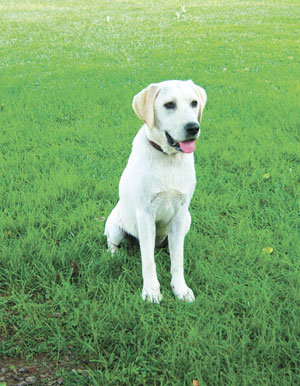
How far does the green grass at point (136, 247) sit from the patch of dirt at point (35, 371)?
0.20 ft

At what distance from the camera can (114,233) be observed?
350cm

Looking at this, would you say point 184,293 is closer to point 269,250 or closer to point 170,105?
point 269,250

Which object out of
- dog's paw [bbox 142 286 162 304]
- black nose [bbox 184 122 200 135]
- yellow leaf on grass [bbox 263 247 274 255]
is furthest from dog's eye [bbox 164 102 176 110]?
yellow leaf on grass [bbox 263 247 274 255]

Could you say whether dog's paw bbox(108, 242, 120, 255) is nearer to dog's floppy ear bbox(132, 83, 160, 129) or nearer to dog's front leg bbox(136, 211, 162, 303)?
dog's front leg bbox(136, 211, 162, 303)

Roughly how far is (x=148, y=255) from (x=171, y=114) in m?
0.99

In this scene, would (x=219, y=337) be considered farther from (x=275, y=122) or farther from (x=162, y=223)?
(x=275, y=122)

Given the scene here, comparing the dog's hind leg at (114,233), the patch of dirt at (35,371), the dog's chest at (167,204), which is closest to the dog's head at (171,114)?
the dog's chest at (167,204)

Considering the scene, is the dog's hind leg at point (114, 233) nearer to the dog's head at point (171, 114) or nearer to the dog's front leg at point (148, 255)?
the dog's front leg at point (148, 255)

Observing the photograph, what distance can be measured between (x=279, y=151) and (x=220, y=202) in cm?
153

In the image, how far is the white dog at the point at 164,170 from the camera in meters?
2.78

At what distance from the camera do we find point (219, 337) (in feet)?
8.84

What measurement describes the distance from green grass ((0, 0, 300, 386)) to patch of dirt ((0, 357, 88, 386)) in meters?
0.06

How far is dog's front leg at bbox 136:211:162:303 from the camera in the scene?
297 centimetres

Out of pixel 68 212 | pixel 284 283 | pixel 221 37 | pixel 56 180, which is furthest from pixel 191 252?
pixel 221 37
